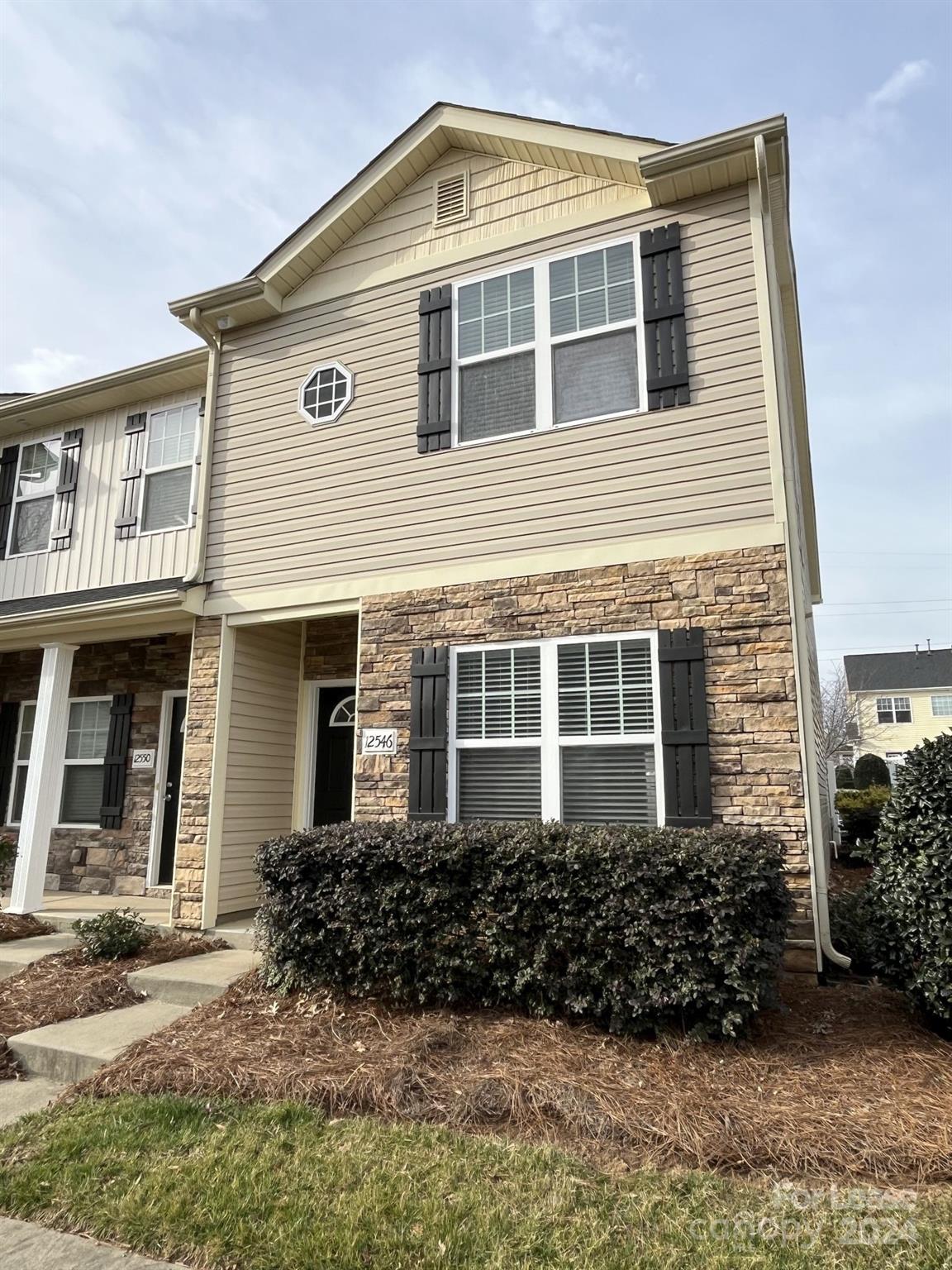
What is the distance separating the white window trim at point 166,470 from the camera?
8.14 metres

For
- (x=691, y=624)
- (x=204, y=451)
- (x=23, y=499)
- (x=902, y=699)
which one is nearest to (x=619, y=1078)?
(x=691, y=624)

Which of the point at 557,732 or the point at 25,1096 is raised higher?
the point at 557,732

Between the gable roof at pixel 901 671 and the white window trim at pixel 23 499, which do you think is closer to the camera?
the white window trim at pixel 23 499

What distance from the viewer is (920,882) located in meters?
4.08

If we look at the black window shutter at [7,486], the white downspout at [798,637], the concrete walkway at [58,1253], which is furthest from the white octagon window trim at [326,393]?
the concrete walkway at [58,1253]

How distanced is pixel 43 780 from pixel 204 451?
385 cm

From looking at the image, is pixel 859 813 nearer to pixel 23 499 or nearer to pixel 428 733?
pixel 428 733

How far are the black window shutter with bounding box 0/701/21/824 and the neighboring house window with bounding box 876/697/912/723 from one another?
1510 inches

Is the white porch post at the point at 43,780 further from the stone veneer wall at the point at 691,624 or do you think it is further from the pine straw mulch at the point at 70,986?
the stone veneer wall at the point at 691,624

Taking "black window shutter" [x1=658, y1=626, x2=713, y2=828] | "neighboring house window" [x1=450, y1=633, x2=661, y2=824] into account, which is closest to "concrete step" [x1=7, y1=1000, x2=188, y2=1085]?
"neighboring house window" [x1=450, y1=633, x2=661, y2=824]

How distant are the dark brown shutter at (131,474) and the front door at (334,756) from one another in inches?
112

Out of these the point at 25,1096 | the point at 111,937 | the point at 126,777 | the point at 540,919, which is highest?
the point at 126,777

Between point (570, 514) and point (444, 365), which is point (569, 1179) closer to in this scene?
point (570, 514)

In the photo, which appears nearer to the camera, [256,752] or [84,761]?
[256,752]
